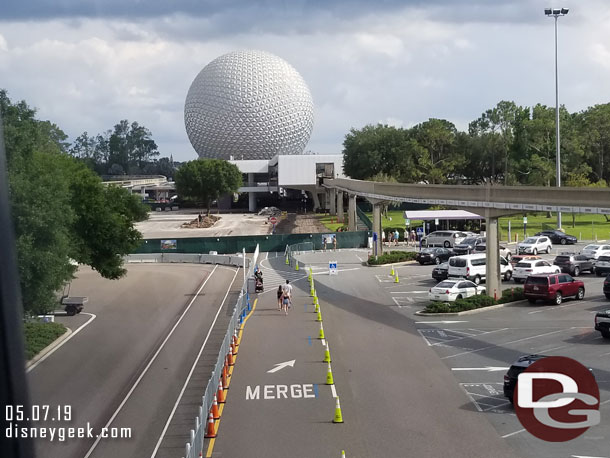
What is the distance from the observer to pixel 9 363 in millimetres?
4430

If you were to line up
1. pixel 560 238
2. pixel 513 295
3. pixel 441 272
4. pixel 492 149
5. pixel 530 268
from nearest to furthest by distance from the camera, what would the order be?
pixel 513 295 < pixel 530 268 < pixel 441 272 < pixel 560 238 < pixel 492 149

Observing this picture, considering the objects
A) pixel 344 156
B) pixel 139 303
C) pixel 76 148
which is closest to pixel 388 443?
pixel 139 303

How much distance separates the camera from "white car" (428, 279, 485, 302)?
2875 centimetres

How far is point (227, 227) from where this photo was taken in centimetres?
7769

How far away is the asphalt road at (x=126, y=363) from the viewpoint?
42.9ft

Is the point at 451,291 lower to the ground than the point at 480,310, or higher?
higher

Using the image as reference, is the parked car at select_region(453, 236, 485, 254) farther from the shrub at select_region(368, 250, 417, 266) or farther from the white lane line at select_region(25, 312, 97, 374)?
the white lane line at select_region(25, 312, 97, 374)

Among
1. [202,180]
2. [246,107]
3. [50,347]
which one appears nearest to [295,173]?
[202,180]

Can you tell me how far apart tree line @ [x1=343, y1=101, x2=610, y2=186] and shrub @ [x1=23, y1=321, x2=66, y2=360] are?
60.8m

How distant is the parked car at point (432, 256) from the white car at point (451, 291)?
1386cm

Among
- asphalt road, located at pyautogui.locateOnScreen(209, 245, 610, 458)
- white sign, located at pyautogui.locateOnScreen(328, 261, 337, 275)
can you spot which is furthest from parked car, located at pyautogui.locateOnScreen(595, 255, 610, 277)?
white sign, located at pyautogui.locateOnScreen(328, 261, 337, 275)

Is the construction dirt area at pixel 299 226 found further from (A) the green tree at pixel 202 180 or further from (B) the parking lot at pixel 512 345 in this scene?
(B) the parking lot at pixel 512 345

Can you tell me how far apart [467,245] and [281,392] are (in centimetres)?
3305

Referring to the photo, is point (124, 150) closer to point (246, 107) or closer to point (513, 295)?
point (246, 107)
